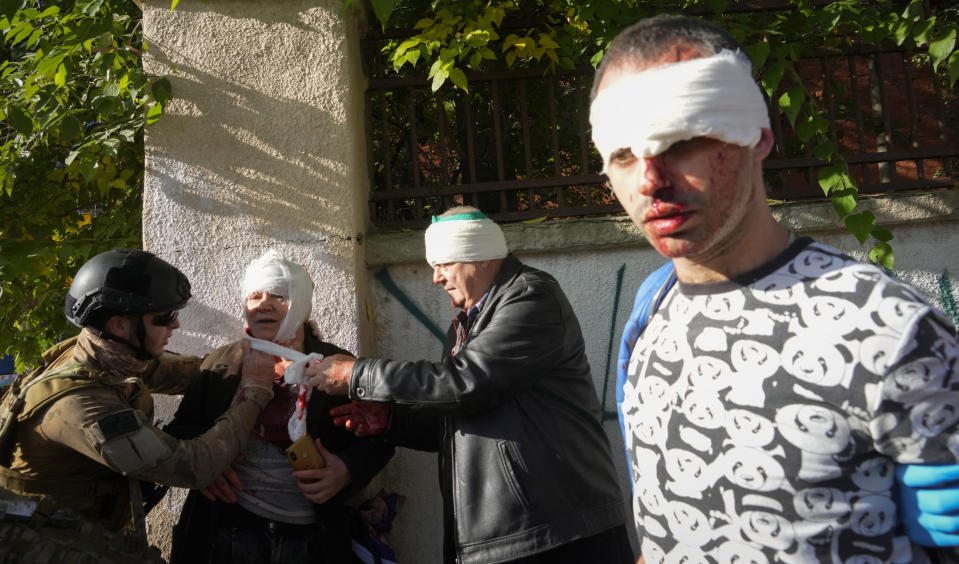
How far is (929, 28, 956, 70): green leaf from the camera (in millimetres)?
2982

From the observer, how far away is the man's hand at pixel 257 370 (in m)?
2.77

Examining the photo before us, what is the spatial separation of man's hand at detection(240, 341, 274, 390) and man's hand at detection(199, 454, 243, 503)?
1.02 ft

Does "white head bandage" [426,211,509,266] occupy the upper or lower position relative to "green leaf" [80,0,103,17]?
lower

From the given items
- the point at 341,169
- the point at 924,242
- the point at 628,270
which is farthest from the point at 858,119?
the point at 341,169

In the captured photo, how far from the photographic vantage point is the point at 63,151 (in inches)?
170

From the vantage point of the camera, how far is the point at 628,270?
12.1 ft

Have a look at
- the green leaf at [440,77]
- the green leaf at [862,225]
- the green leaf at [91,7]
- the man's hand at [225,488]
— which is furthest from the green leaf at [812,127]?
the green leaf at [91,7]

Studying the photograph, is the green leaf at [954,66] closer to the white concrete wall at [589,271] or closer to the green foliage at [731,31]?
the green foliage at [731,31]

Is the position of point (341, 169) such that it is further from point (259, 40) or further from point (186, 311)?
point (186, 311)

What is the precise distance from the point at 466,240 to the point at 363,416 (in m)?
0.74

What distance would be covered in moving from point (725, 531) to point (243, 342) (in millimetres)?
2070

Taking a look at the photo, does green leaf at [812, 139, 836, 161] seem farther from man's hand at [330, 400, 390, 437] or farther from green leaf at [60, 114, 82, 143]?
green leaf at [60, 114, 82, 143]

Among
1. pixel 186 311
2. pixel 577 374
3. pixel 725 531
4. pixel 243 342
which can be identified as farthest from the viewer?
pixel 186 311

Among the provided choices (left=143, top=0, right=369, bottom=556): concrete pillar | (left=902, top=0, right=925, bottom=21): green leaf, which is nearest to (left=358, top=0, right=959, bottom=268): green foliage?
(left=902, top=0, right=925, bottom=21): green leaf
